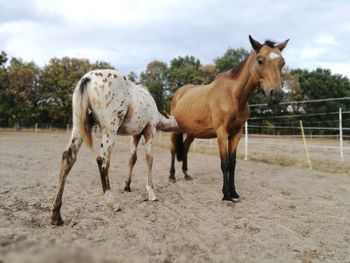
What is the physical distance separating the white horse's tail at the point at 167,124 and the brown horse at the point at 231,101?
0.21m

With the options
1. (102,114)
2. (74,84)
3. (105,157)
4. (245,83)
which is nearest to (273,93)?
(245,83)

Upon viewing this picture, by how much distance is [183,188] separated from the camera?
540 cm

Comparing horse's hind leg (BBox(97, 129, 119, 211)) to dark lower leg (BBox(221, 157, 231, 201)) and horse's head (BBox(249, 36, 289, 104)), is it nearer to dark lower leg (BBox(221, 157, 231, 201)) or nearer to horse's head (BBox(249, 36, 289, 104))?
dark lower leg (BBox(221, 157, 231, 201))

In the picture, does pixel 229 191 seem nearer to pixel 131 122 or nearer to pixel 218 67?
pixel 131 122

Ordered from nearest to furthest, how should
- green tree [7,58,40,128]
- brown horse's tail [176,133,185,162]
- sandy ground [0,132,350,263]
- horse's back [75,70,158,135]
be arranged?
sandy ground [0,132,350,263]
horse's back [75,70,158,135]
brown horse's tail [176,133,185,162]
green tree [7,58,40,128]

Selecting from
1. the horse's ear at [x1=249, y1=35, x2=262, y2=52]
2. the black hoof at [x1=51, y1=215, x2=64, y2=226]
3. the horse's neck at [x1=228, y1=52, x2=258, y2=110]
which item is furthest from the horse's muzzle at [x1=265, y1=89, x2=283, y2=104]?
the black hoof at [x1=51, y1=215, x2=64, y2=226]

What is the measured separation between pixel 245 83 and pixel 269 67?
1.87 ft

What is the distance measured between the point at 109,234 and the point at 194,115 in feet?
10.6

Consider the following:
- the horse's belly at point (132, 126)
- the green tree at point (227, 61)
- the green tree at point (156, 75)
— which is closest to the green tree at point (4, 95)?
the green tree at point (156, 75)

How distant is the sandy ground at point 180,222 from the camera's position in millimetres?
2385

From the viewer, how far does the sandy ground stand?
7.82 ft

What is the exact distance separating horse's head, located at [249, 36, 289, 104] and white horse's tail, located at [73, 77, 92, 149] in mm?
2580

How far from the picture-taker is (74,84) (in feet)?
119

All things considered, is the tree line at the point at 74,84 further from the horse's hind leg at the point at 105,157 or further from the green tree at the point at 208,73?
the horse's hind leg at the point at 105,157
